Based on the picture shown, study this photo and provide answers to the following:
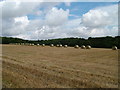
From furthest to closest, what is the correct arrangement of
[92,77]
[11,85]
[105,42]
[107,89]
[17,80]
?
[105,42] → [92,77] → [17,80] → [11,85] → [107,89]

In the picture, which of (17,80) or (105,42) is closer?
(17,80)

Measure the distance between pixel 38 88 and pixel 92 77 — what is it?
9.56 feet

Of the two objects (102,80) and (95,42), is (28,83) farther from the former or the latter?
(95,42)

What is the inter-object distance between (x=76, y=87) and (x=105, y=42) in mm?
36133

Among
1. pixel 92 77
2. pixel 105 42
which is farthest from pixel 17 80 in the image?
pixel 105 42

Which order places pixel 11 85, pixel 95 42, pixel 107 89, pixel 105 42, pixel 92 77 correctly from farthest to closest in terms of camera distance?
pixel 95 42 < pixel 105 42 < pixel 92 77 < pixel 11 85 < pixel 107 89

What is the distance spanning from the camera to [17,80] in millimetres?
9352

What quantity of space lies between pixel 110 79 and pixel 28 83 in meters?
3.44

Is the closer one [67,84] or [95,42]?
[67,84]

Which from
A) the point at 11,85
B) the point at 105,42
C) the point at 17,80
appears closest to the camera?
the point at 11,85

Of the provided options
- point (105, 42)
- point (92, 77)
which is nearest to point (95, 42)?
point (105, 42)

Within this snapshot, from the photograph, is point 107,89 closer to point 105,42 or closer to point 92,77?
point 92,77

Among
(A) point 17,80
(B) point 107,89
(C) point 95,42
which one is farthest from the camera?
(C) point 95,42

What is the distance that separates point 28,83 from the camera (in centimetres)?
877
